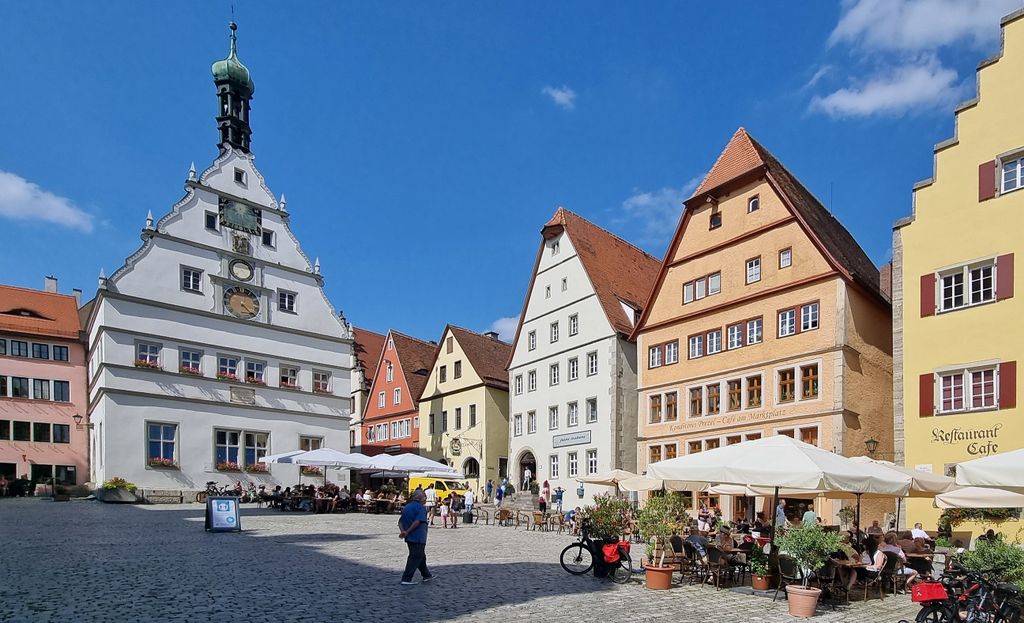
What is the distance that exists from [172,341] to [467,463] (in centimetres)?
1780

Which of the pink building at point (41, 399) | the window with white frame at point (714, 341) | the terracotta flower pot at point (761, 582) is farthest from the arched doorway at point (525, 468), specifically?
the terracotta flower pot at point (761, 582)

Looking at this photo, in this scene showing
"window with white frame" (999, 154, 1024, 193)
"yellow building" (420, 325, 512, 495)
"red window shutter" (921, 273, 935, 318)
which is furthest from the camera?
"yellow building" (420, 325, 512, 495)

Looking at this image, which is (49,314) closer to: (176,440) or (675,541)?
(176,440)

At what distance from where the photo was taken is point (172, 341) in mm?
33844

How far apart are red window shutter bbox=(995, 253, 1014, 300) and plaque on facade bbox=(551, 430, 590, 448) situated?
18.1m

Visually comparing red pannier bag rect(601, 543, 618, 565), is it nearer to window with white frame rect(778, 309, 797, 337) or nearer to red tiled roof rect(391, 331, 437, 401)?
window with white frame rect(778, 309, 797, 337)

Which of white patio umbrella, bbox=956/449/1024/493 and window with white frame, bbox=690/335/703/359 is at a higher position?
window with white frame, bbox=690/335/703/359

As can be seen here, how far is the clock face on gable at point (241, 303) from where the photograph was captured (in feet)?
118

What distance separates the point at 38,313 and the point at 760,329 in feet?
124

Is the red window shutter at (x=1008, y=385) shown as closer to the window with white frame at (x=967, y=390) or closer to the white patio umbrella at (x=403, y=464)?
the window with white frame at (x=967, y=390)

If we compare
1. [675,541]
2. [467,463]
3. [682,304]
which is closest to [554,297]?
[682,304]

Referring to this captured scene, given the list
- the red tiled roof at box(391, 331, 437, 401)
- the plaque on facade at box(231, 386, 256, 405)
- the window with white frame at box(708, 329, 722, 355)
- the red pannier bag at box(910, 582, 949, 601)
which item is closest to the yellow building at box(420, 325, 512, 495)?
the red tiled roof at box(391, 331, 437, 401)

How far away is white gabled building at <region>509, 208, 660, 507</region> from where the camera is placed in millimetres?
33344

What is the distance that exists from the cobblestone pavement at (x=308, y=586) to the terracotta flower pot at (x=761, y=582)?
0.39 meters
